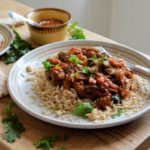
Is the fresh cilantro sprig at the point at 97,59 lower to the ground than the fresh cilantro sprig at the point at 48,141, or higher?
higher

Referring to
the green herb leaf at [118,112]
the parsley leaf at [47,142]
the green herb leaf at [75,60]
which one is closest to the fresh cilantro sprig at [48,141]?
the parsley leaf at [47,142]

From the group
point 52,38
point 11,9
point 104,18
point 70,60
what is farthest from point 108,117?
point 104,18

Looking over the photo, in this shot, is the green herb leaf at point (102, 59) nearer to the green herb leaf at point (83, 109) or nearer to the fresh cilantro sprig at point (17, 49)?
the green herb leaf at point (83, 109)

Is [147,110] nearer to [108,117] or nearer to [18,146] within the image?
[108,117]

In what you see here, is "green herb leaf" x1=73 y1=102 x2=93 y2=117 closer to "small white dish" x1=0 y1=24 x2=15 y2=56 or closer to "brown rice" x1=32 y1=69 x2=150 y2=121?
"brown rice" x1=32 y1=69 x2=150 y2=121

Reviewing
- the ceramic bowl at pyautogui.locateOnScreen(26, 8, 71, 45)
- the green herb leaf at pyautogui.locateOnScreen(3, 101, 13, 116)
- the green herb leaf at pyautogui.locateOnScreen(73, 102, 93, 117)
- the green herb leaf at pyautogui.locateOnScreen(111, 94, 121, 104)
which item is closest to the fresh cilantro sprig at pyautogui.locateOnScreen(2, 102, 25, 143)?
the green herb leaf at pyautogui.locateOnScreen(3, 101, 13, 116)

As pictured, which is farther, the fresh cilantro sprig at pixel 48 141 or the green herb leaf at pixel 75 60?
the green herb leaf at pixel 75 60

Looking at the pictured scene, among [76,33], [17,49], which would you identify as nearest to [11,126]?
[17,49]
